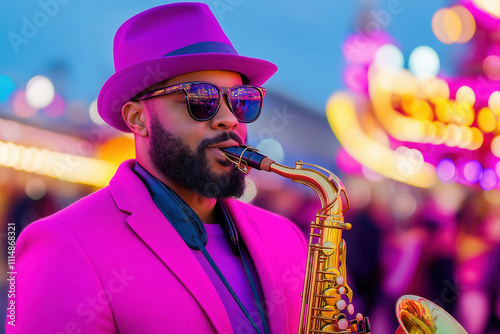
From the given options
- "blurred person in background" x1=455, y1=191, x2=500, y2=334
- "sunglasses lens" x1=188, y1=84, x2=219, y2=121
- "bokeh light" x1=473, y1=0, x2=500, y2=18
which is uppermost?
"bokeh light" x1=473, y1=0, x2=500, y2=18

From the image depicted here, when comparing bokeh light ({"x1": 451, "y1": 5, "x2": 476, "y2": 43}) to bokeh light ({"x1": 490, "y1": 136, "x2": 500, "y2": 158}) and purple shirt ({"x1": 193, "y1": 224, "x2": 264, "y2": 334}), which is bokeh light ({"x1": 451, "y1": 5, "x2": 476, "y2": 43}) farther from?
purple shirt ({"x1": 193, "y1": 224, "x2": 264, "y2": 334})

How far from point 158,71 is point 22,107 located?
2323 mm

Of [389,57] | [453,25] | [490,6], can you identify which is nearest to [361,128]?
[389,57]

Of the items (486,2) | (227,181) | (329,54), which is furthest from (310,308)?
(486,2)

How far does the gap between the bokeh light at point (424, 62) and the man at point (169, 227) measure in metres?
4.87

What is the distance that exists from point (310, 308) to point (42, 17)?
9.10 ft

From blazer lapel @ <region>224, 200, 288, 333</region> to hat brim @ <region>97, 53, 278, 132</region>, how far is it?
2.29 feet

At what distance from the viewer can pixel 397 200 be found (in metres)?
7.16

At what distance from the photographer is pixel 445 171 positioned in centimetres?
753

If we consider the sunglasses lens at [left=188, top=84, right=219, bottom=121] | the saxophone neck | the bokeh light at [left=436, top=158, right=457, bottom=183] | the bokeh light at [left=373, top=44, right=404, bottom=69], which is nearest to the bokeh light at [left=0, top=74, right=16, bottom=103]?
the sunglasses lens at [left=188, top=84, right=219, bottom=121]

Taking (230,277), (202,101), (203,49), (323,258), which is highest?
(203,49)

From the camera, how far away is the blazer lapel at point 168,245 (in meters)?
2.07

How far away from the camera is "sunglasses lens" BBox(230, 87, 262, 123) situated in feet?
7.79

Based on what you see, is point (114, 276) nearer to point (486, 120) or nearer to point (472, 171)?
point (472, 171)
